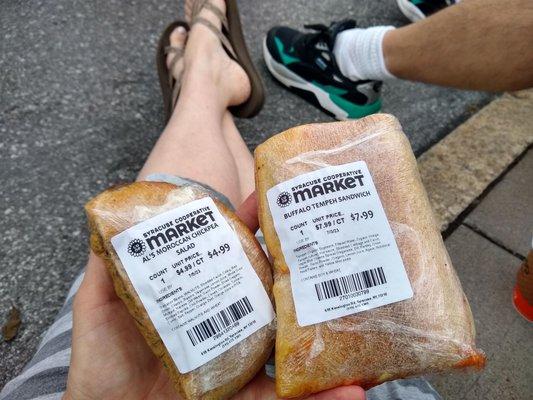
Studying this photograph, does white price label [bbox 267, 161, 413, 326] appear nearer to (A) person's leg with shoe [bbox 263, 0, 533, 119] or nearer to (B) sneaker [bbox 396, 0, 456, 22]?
(A) person's leg with shoe [bbox 263, 0, 533, 119]

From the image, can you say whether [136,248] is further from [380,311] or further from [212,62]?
[212,62]

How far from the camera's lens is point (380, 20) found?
261 centimetres

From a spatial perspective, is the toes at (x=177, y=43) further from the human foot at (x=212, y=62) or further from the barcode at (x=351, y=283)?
the barcode at (x=351, y=283)

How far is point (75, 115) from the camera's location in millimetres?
1920

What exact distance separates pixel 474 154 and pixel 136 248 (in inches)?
67.9

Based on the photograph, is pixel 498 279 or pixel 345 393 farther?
pixel 498 279

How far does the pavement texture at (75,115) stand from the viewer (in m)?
1.61

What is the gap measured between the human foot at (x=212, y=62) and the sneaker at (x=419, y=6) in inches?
41.2

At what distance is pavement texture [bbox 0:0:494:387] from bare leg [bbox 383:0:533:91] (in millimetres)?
344

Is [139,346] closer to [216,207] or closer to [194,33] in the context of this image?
[216,207]

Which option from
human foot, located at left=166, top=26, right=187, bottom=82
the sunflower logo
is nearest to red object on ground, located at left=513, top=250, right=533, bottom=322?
the sunflower logo

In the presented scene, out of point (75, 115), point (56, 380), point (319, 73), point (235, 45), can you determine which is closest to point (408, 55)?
point (319, 73)

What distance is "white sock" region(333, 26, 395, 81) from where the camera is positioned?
6.61ft

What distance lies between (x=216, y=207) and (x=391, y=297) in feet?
1.17
